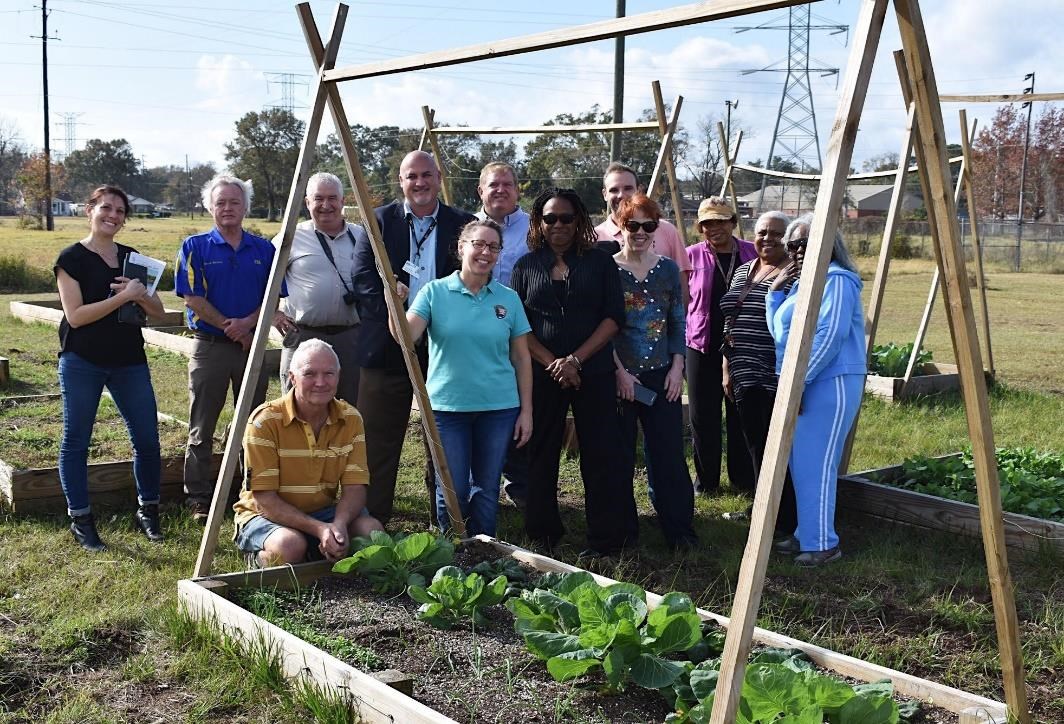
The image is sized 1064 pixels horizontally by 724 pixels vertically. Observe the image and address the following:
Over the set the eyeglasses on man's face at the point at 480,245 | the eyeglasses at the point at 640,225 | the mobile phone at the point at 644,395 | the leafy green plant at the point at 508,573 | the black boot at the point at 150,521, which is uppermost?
the eyeglasses at the point at 640,225

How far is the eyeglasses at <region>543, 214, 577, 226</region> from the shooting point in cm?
465

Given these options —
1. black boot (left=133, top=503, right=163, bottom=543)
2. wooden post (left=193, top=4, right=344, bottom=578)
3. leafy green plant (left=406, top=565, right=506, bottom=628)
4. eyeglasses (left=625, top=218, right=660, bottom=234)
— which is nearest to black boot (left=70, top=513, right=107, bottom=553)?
black boot (left=133, top=503, right=163, bottom=543)

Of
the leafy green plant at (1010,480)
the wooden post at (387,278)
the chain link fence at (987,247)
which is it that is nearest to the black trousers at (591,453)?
the wooden post at (387,278)

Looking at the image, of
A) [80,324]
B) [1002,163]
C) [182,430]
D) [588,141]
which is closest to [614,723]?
[80,324]

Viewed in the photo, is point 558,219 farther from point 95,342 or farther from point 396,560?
point 95,342

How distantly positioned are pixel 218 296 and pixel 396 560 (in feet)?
6.15

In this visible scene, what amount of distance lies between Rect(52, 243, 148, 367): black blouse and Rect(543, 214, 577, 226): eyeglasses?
6.35 ft

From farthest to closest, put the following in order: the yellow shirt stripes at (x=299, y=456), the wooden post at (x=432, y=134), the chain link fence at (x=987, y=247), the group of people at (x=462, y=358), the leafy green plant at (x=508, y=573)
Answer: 1. the chain link fence at (x=987, y=247)
2. the wooden post at (x=432, y=134)
3. the group of people at (x=462, y=358)
4. the yellow shirt stripes at (x=299, y=456)
5. the leafy green plant at (x=508, y=573)

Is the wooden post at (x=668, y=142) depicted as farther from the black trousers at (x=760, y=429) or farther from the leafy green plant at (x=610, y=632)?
the leafy green plant at (x=610, y=632)

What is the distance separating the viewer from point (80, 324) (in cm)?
462

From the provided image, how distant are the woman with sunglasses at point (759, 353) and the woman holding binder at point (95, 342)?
2.81 meters

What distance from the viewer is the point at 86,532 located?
15.6ft

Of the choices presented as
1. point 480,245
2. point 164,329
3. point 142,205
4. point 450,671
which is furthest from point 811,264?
point 142,205

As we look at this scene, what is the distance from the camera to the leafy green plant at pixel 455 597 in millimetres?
3602
